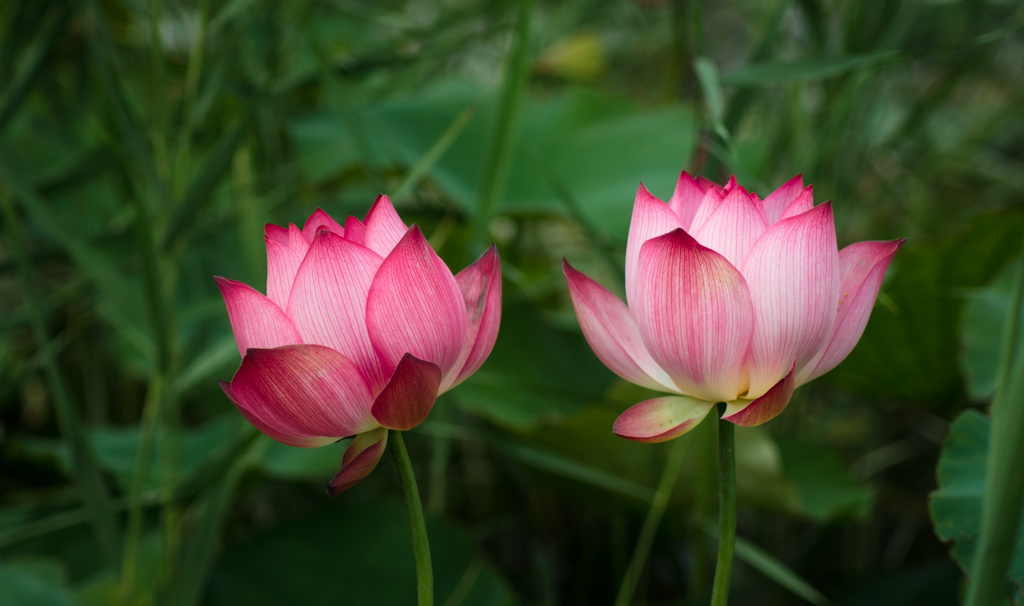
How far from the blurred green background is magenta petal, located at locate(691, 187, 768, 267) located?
0.28ft

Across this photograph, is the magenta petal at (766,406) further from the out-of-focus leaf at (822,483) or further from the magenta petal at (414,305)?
the out-of-focus leaf at (822,483)

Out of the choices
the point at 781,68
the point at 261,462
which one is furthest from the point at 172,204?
the point at 781,68

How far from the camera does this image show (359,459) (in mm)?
174

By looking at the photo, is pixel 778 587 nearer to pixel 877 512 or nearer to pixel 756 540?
pixel 756 540

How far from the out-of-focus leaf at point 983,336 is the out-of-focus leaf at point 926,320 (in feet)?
0.08

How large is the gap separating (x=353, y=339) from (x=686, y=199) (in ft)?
0.40

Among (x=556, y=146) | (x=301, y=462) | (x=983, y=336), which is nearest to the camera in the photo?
(x=983, y=336)

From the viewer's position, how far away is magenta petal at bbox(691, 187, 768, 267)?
0.66 feet

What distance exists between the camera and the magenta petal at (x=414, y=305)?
177mm

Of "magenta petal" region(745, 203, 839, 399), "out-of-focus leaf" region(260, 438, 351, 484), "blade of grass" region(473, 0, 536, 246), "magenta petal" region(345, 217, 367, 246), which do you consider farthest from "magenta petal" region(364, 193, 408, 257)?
"out-of-focus leaf" region(260, 438, 351, 484)

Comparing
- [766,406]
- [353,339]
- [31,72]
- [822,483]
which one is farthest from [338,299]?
[822,483]

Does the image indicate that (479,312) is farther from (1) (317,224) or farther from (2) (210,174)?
(2) (210,174)

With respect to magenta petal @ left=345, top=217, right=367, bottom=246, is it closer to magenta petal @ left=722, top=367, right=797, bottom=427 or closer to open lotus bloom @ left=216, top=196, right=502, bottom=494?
open lotus bloom @ left=216, top=196, right=502, bottom=494

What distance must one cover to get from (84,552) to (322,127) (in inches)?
22.5
